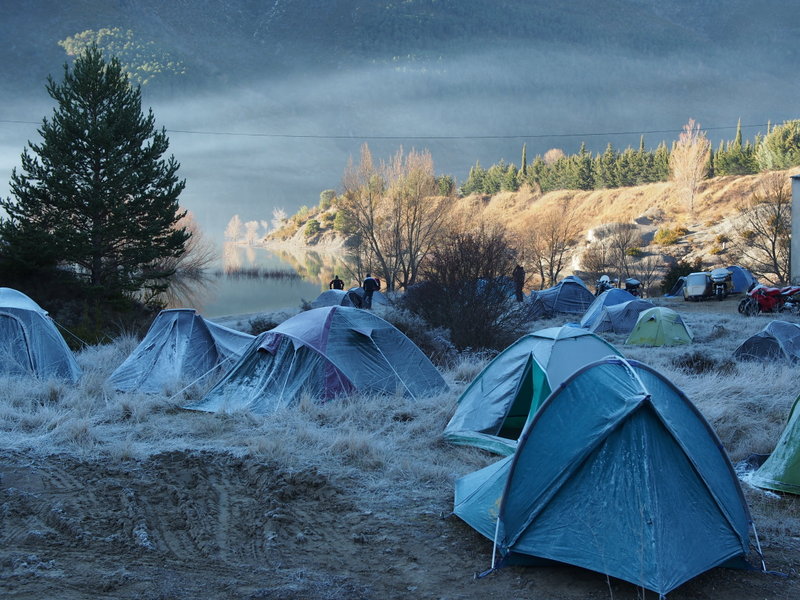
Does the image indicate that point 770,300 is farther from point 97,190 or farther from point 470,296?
point 97,190

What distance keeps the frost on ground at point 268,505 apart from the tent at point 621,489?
6.5 inches

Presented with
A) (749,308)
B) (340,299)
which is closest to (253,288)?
(340,299)

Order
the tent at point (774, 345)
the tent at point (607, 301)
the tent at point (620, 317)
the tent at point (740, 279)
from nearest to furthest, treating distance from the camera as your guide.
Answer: the tent at point (774, 345) → the tent at point (620, 317) → the tent at point (607, 301) → the tent at point (740, 279)

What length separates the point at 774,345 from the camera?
14953 millimetres

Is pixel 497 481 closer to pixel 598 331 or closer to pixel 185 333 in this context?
pixel 185 333

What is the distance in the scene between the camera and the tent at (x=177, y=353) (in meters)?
12.0

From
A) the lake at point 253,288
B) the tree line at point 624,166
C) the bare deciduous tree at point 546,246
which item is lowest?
the lake at point 253,288

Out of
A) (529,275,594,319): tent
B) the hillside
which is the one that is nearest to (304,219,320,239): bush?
the hillside

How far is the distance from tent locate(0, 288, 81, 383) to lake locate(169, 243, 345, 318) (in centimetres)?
2574

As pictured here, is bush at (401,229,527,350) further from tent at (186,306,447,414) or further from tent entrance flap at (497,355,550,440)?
tent entrance flap at (497,355,550,440)

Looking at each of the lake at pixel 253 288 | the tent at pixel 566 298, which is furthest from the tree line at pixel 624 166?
the tent at pixel 566 298

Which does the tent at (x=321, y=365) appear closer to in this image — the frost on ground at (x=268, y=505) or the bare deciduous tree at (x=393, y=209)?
the frost on ground at (x=268, y=505)

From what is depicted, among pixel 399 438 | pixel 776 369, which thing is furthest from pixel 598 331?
pixel 399 438

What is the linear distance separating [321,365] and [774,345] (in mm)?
10181
